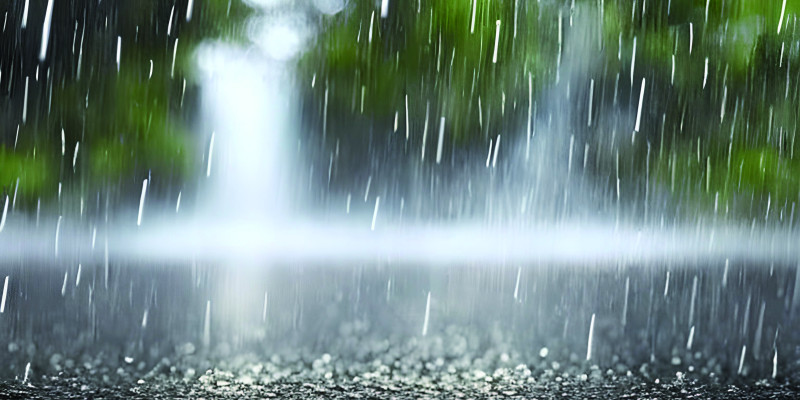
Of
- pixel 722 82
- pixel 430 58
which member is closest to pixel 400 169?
pixel 430 58

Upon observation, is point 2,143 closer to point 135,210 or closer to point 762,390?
point 135,210

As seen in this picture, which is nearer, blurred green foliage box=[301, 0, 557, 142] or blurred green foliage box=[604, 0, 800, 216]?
blurred green foliage box=[301, 0, 557, 142]

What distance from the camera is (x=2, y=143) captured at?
14789 mm

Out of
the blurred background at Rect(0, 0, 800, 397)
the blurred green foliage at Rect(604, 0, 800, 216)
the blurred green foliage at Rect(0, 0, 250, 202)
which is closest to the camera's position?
the blurred background at Rect(0, 0, 800, 397)

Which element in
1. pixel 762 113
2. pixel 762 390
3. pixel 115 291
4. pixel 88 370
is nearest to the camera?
pixel 762 390

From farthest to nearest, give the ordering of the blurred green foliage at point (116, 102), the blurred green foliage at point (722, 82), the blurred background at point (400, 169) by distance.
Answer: the blurred green foliage at point (722, 82), the blurred green foliage at point (116, 102), the blurred background at point (400, 169)

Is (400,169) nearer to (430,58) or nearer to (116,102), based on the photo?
(430,58)

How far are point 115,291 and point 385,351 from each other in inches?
146

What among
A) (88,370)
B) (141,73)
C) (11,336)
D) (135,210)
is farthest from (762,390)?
(135,210)

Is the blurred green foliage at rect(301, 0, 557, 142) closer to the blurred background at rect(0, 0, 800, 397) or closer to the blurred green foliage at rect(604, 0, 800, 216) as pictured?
the blurred background at rect(0, 0, 800, 397)

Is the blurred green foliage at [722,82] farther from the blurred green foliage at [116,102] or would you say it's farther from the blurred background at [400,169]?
the blurred green foliage at [116,102]

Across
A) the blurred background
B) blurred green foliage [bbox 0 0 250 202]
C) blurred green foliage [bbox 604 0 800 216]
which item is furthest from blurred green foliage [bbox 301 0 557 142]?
blurred green foliage [bbox 0 0 250 202]

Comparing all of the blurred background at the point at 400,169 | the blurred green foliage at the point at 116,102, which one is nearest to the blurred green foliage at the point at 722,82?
the blurred background at the point at 400,169

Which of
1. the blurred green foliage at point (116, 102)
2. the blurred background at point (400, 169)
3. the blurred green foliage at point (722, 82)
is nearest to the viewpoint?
the blurred background at point (400, 169)
